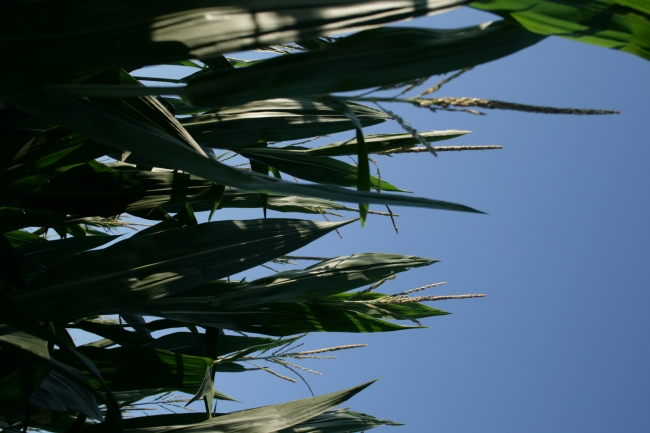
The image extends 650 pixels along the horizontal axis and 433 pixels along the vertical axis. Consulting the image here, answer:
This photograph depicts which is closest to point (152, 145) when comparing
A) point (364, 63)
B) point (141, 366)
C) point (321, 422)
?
point (364, 63)

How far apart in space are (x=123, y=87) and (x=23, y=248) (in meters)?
1.00

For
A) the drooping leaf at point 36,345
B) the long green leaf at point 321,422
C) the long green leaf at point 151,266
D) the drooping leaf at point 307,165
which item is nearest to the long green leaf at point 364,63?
the drooping leaf at point 36,345

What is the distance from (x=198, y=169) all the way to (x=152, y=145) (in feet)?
0.21

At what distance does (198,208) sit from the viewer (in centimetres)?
147

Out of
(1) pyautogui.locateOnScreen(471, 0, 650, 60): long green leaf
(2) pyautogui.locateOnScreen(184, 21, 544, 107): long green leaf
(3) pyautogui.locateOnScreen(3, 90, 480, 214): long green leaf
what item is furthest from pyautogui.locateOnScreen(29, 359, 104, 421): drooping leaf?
(1) pyautogui.locateOnScreen(471, 0, 650, 60): long green leaf

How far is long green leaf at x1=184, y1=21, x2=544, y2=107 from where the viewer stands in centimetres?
53

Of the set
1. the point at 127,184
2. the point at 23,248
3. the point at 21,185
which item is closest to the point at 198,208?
the point at 127,184

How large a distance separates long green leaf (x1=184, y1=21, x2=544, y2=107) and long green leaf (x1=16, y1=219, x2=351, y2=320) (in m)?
0.46

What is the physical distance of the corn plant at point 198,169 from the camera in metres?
0.52

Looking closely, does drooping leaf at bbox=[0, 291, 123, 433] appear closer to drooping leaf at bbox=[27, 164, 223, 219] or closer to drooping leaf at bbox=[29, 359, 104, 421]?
drooping leaf at bbox=[29, 359, 104, 421]

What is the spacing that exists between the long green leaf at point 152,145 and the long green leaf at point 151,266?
0.35m

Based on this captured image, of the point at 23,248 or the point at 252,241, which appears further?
the point at 23,248

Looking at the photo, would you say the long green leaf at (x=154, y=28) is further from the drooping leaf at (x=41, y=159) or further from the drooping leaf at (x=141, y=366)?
the drooping leaf at (x=141, y=366)

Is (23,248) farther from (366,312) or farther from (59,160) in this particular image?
(366,312)
